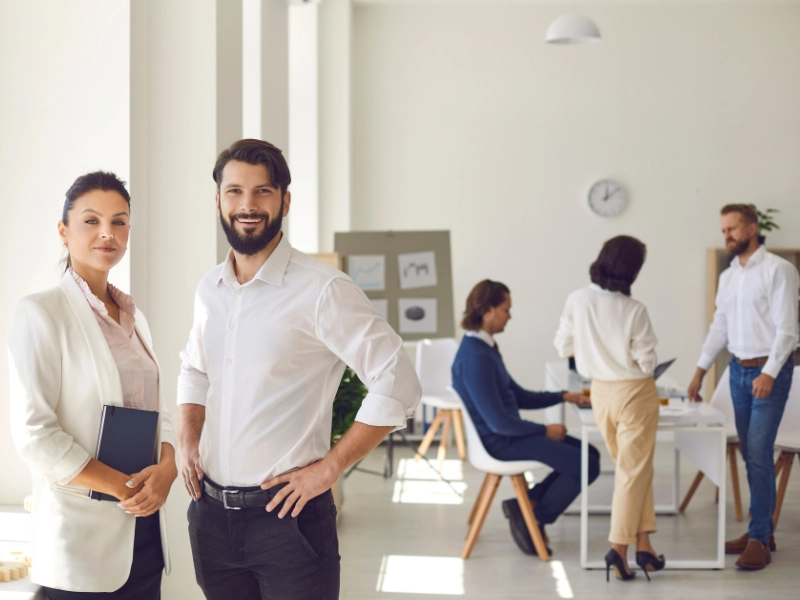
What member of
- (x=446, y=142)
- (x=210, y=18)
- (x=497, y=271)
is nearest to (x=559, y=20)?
(x=446, y=142)

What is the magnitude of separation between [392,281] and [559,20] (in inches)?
84.5

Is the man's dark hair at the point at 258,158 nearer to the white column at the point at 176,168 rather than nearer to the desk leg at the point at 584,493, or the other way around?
the white column at the point at 176,168

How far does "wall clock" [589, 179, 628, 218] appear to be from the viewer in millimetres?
7355

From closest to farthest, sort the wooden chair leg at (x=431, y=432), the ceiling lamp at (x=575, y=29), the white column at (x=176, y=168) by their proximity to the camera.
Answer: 1. the white column at (x=176, y=168)
2. the ceiling lamp at (x=575, y=29)
3. the wooden chair leg at (x=431, y=432)

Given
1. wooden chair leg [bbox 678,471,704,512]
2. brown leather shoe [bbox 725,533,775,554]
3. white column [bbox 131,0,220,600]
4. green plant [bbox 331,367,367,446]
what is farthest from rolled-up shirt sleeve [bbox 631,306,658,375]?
white column [bbox 131,0,220,600]

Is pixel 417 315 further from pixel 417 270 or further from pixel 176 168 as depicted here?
pixel 176 168

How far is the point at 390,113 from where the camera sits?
745cm

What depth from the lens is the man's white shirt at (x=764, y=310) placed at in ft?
13.6

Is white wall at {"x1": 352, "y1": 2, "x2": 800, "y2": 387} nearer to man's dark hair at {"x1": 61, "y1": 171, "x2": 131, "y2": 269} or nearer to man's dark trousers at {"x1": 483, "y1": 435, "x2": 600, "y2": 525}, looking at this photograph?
man's dark trousers at {"x1": 483, "y1": 435, "x2": 600, "y2": 525}

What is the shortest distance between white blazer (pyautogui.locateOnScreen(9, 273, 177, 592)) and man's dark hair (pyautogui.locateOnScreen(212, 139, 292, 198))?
457 mm

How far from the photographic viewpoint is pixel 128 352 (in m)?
1.99

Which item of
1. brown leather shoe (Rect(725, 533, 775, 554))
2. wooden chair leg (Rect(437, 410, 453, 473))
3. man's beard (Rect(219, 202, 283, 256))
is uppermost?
man's beard (Rect(219, 202, 283, 256))

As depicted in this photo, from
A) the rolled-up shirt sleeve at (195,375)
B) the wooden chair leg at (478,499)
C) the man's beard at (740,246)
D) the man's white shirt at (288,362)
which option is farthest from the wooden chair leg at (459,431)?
the man's white shirt at (288,362)

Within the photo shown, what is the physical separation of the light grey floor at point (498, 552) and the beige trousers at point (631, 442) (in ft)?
0.99
